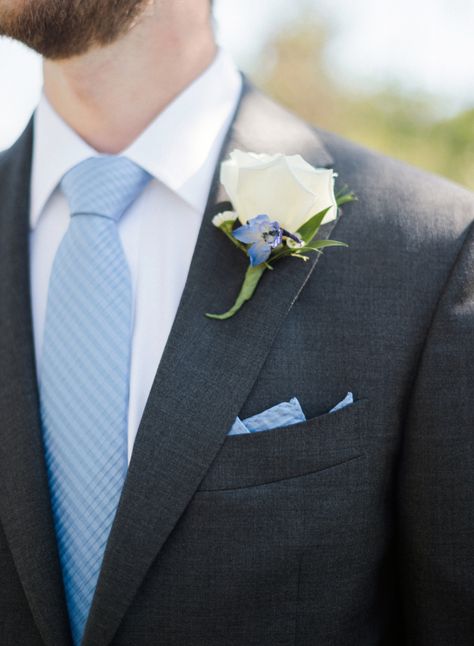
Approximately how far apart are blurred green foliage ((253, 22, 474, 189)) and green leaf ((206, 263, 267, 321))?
15.0 meters

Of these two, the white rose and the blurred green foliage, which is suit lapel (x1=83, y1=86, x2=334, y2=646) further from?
the blurred green foliage

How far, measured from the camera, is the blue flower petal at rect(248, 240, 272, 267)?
1.58 m

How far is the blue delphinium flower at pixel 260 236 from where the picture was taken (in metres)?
1.58

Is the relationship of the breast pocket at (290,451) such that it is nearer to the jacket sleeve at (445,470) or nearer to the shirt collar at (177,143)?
the jacket sleeve at (445,470)

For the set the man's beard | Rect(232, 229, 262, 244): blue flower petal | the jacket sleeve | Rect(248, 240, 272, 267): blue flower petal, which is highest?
the man's beard

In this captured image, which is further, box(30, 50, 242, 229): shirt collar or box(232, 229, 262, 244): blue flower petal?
box(30, 50, 242, 229): shirt collar

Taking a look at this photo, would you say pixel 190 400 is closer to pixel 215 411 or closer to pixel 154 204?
pixel 215 411

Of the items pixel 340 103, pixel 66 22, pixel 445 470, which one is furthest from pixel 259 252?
pixel 340 103

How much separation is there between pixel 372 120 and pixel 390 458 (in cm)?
1729

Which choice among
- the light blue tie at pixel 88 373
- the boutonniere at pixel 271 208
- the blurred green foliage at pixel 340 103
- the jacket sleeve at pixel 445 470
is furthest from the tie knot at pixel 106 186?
the blurred green foliage at pixel 340 103

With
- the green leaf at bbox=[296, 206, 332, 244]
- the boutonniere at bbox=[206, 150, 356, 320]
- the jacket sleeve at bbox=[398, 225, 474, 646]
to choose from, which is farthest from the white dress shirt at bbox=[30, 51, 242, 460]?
the jacket sleeve at bbox=[398, 225, 474, 646]

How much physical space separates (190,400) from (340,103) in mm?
17642

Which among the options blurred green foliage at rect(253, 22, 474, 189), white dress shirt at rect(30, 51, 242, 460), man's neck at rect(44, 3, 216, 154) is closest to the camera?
white dress shirt at rect(30, 51, 242, 460)

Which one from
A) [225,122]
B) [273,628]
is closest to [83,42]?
[225,122]
